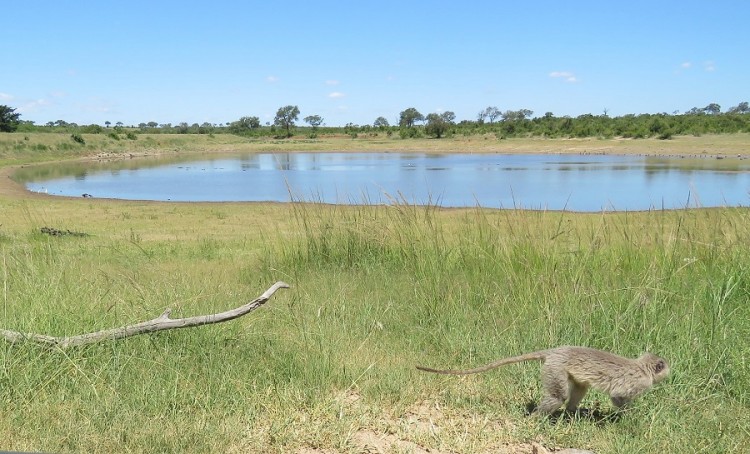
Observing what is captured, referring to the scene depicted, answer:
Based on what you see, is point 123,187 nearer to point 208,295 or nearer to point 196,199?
point 196,199

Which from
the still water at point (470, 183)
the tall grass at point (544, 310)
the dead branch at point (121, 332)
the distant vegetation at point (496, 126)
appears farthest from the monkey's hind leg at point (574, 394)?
the distant vegetation at point (496, 126)

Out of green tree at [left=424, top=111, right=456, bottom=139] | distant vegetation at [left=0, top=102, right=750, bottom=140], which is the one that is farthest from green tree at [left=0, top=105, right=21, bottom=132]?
green tree at [left=424, top=111, right=456, bottom=139]

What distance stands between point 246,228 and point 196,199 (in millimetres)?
13627

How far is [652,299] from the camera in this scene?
179 inches

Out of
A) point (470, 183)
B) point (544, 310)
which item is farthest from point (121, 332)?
point (470, 183)

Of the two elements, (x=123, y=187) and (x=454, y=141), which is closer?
(x=123, y=187)

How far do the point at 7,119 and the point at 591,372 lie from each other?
69805 millimetres

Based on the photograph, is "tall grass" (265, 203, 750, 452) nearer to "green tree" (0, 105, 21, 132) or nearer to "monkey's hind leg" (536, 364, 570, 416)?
"monkey's hind leg" (536, 364, 570, 416)

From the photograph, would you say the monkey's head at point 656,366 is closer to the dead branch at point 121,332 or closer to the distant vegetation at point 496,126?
the dead branch at point 121,332

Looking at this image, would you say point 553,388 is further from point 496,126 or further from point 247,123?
point 247,123

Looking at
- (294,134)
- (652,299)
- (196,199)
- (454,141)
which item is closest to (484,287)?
(652,299)

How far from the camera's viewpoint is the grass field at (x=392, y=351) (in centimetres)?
331

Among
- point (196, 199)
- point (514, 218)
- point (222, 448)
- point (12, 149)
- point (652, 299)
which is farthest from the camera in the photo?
point (12, 149)

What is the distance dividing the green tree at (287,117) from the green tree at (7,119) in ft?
167
